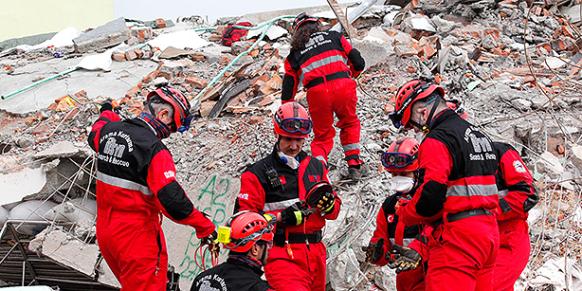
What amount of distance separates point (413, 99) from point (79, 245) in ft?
11.3

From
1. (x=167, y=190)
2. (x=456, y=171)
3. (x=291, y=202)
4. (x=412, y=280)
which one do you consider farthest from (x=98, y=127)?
(x=456, y=171)

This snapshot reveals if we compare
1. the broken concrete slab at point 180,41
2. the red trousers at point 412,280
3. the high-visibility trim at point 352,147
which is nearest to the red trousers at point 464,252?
the red trousers at point 412,280

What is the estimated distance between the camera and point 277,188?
14.4 feet

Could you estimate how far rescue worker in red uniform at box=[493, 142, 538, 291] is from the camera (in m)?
4.20

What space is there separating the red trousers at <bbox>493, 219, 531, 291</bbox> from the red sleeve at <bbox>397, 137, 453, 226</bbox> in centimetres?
67

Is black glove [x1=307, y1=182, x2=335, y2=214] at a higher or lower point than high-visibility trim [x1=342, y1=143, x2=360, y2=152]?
higher

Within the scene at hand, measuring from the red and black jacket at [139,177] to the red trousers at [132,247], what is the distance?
6 centimetres

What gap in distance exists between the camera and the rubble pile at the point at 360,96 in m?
5.62

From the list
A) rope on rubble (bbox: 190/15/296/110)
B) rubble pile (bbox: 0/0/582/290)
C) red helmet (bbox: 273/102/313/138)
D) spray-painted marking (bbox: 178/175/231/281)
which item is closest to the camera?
red helmet (bbox: 273/102/313/138)

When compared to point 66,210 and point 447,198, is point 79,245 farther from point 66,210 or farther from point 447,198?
point 447,198

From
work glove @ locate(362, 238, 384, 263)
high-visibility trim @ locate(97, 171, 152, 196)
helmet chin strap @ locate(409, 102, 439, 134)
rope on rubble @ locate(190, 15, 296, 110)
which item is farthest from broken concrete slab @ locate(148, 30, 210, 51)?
helmet chin strap @ locate(409, 102, 439, 134)

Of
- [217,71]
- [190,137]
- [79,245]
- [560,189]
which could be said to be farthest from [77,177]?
[560,189]

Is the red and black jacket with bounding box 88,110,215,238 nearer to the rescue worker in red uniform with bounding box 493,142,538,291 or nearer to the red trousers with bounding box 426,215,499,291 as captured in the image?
the red trousers with bounding box 426,215,499,291

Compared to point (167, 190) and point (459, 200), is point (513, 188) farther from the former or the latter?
point (167, 190)
